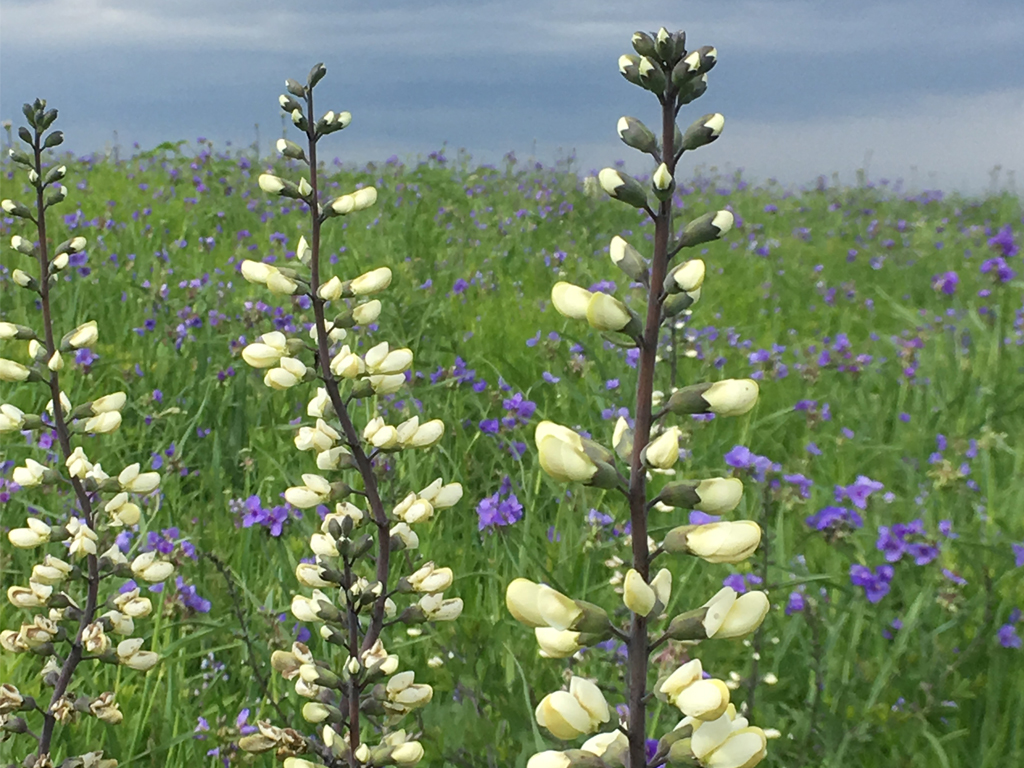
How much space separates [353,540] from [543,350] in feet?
12.5

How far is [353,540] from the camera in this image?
1664mm

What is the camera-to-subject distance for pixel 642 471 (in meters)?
1.05

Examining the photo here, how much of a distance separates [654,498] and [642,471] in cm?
9

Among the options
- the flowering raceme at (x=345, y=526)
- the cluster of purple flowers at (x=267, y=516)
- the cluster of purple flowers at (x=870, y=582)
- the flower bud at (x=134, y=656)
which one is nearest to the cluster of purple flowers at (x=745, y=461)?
the cluster of purple flowers at (x=870, y=582)

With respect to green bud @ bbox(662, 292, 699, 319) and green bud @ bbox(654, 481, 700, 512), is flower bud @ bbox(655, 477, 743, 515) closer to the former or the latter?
green bud @ bbox(654, 481, 700, 512)

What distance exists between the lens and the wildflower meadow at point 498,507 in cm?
114

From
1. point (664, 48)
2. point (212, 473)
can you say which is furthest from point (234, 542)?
point (664, 48)

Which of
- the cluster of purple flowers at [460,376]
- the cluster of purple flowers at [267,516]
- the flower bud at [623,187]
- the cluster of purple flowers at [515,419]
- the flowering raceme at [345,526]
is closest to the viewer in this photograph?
the flower bud at [623,187]

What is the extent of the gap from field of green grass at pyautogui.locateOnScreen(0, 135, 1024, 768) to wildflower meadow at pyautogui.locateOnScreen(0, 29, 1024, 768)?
2cm

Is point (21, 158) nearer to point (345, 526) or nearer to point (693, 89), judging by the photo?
point (345, 526)

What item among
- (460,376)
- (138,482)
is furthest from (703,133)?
(460,376)

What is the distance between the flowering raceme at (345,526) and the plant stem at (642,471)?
0.62 metres

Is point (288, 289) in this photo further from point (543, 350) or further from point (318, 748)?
point (543, 350)

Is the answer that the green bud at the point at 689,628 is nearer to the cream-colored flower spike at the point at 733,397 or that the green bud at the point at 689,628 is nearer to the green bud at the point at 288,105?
the cream-colored flower spike at the point at 733,397
